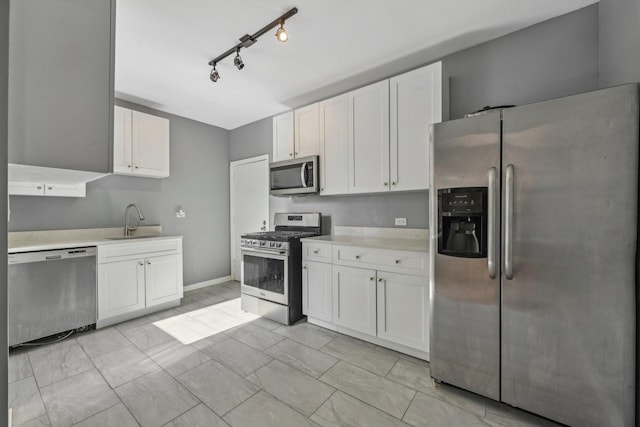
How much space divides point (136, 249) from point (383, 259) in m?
2.75

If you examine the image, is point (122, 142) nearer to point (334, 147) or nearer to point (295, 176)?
point (295, 176)

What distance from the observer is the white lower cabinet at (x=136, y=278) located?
9.17 feet

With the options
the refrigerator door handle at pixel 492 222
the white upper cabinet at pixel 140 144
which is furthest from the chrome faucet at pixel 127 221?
the refrigerator door handle at pixel 492 222

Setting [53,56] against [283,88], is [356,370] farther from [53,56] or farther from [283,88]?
[283,88]

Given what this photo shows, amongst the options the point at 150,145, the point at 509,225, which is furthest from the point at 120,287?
the point at 509,225

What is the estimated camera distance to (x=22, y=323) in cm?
230

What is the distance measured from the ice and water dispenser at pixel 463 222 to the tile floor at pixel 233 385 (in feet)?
3.21

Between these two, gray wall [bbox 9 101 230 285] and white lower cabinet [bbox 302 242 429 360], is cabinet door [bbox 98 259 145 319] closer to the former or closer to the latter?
gray wall [bbox 9 101 230 285]

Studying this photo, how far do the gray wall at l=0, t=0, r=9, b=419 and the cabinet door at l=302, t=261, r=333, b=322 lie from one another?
212cm

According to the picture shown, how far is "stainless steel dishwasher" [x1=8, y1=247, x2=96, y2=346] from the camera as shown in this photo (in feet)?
7.50

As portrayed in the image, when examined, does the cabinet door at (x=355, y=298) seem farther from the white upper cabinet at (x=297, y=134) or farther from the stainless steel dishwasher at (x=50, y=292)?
the stainless steel dishwasher at (x=50, y=292)

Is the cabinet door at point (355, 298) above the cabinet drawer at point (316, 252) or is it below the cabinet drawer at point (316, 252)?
below

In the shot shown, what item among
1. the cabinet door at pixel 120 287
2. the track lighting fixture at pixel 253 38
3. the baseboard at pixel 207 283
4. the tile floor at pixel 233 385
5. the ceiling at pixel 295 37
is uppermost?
the ceiling at pixel 295 37

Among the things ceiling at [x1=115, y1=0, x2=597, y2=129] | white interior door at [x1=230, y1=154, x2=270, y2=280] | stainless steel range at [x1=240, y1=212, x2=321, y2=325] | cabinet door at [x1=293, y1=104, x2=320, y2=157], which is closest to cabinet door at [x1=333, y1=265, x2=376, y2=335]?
stainless steel range at [x1=240, y1=212, x2=321, y2=325]
